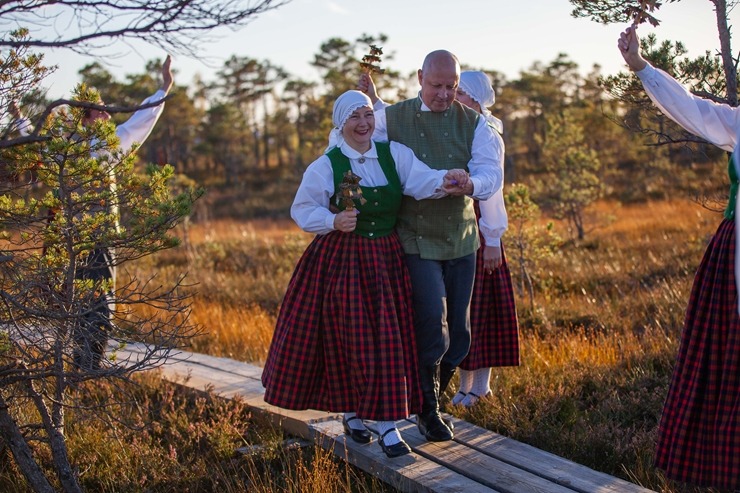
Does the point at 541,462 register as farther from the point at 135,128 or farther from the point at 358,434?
the point at 135,128

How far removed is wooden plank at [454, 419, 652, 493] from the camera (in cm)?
348

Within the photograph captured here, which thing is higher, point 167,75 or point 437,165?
point 167,75

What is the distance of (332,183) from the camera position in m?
4.10

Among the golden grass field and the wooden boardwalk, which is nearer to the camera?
the wooden boardwalk

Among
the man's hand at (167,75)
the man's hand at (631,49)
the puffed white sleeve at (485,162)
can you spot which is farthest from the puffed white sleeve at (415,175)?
the man's hand at (167,75)

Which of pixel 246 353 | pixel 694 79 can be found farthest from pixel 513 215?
pixel 694 79

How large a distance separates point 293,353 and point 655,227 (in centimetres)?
1361

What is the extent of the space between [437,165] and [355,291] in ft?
2.61

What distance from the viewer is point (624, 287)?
32.2 feet

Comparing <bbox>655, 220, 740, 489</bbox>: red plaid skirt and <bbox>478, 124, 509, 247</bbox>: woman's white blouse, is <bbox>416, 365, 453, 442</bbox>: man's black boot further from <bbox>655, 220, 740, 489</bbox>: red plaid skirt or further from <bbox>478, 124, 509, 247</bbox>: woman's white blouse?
<bbox>655, 220, 740, 489</bbox>: red plaid skirt

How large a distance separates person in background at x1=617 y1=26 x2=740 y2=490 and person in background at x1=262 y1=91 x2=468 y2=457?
105cm

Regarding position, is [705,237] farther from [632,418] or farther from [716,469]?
[716,469]

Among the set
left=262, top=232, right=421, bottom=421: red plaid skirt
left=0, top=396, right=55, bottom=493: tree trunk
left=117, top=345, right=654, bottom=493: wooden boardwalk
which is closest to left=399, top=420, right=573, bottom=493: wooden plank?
left=117, top=345, right=654, bottom=493: wooden boardwalk

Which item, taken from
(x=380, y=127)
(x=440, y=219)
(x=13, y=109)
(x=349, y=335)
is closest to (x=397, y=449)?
(x=349, y=335)
